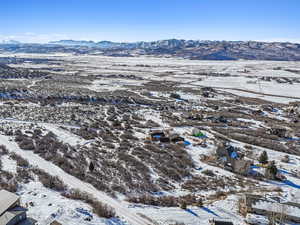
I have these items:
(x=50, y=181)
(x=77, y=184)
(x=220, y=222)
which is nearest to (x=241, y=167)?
(x=220, y=222)

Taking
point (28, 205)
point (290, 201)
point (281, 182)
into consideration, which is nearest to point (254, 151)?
point (281, 182)

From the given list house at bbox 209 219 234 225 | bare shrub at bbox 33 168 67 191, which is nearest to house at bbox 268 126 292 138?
house at bbox 209 219 234 225

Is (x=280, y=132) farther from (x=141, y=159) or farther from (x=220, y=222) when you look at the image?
(x=220, y=222)

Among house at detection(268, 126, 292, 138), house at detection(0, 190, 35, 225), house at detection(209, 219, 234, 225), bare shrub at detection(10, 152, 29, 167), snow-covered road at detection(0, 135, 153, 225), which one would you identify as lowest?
house at detection(268, 126, 292, 138)

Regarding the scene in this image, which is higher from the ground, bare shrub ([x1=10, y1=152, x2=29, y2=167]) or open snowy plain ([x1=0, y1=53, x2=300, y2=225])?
bare shrub ([x1=10, y1=152, x2=29, y2=167])

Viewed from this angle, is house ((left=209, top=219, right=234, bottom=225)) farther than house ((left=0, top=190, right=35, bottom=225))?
Yes

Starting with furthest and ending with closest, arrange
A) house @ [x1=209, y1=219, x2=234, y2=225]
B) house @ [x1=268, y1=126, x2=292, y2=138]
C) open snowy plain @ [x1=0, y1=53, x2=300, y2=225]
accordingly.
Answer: house @ [x1=268, y1=126, x2=292, y2=138], open snowy plain @ [x1=0, y1=53, x2=300, y2=225], house @ [x1=209, y1=219, x2=234, y2=225]

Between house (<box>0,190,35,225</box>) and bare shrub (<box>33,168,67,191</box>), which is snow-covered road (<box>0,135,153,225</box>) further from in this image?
house (<box>0,190,35,225</box>)
